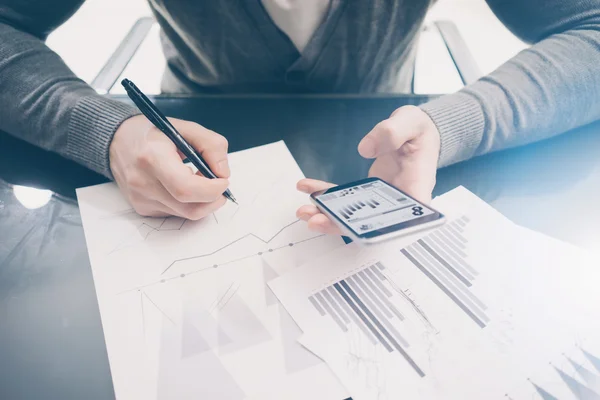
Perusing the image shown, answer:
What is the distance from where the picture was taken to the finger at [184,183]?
375 mm

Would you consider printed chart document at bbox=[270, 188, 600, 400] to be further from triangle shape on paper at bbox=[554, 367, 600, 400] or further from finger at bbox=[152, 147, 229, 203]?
finger at bbox=[152, 147, 229, 203]

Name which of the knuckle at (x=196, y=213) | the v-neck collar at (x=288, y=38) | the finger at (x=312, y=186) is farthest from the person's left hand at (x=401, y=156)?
the v-neck collar at (x=288, y=38)

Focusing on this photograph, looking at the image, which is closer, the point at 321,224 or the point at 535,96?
the point at 321,224

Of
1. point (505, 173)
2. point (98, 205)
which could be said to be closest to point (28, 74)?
point (98, 205)

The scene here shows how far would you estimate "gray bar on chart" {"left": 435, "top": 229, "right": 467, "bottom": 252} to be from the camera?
404 millimetres

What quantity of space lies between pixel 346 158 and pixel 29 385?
407 mm

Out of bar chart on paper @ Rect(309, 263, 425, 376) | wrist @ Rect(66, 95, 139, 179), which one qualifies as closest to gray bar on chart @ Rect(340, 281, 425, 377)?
bar chart on paper @ Rect(309, 263, 425, 376)

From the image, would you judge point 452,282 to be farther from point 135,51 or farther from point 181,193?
point 135,51

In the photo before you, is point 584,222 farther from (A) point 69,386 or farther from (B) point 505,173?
(A) point 69,386

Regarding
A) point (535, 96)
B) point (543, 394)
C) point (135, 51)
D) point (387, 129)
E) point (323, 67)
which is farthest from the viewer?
point (135, 51)

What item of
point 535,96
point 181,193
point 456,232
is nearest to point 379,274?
point 456,232

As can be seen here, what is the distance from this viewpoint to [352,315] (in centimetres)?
35

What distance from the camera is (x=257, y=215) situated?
0.44m

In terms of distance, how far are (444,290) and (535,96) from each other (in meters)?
0.35
